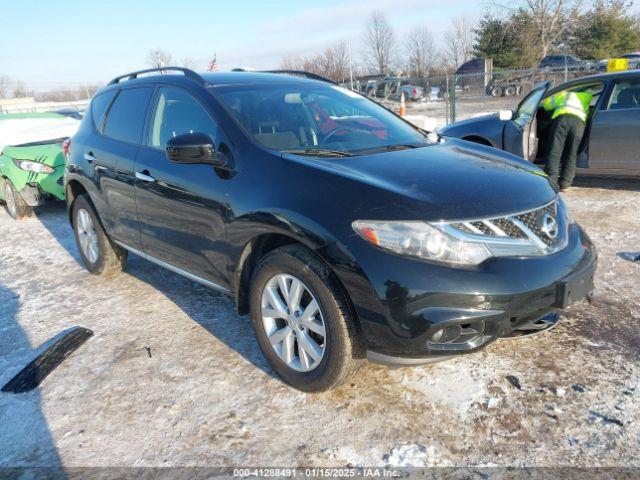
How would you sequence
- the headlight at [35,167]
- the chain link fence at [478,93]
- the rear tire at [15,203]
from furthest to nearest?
the chain link fence at [478,93], the rear tire at [15,203], the headlight at [35,167]

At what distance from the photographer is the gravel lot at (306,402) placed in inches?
91.8

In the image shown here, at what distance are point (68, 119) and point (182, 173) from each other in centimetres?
789

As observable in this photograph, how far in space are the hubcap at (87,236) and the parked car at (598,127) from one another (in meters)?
4.99

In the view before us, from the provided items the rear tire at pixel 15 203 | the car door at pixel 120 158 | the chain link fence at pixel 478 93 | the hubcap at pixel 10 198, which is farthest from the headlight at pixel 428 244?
the chain link fence at pixel 478 93

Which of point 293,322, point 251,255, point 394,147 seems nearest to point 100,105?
point 251,255

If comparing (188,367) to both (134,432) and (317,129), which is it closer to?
(134,432)

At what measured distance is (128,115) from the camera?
13.4 ft

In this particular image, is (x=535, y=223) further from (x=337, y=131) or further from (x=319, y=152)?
(x=337, y=131)

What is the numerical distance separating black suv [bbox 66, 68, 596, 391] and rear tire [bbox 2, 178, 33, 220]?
457 cm

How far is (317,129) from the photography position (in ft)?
11.0

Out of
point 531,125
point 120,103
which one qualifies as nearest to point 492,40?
point 531,125

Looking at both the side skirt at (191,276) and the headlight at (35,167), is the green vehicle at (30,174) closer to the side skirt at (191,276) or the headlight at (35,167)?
the headlight at (35,167)

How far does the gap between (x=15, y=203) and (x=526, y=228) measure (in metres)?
7.60

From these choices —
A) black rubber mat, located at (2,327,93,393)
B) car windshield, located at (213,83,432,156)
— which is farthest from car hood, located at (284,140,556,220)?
black rubber mat, located at (2,327,93,393)
